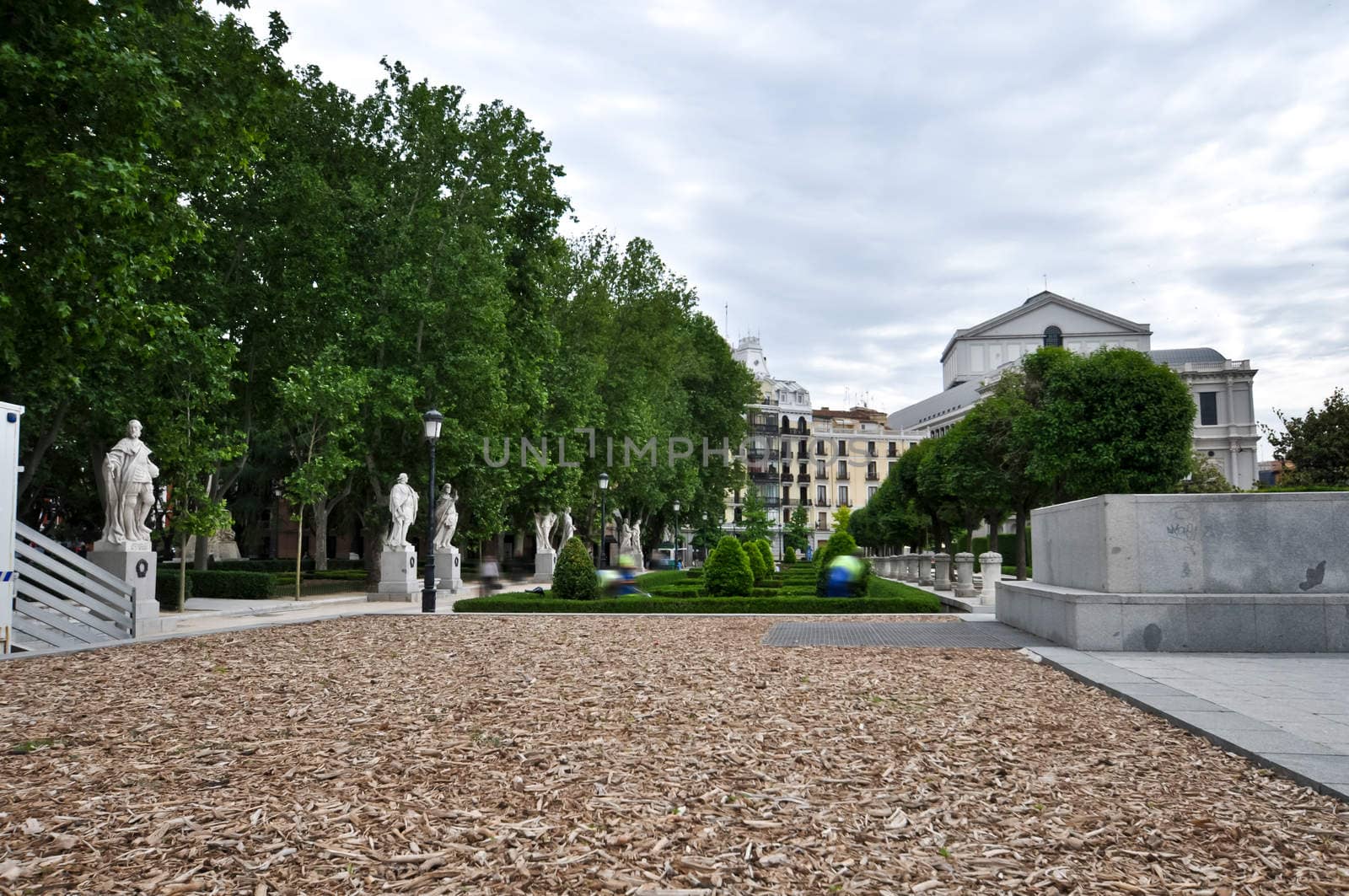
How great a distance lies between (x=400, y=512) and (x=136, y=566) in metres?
11.0

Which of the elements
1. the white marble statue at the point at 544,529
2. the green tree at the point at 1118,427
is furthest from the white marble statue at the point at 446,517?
the green tree at the point at 1118,427

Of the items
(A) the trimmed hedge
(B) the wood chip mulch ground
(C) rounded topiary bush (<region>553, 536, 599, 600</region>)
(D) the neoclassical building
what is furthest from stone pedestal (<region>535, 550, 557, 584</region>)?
(D) the neoclassical building

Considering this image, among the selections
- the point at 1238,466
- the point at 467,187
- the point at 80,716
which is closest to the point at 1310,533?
the point at 80,716

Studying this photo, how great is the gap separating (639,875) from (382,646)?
401 inches

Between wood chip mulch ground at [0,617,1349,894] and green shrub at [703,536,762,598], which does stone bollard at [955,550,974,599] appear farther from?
wood chip mulch ground at [0,617,1349,894]

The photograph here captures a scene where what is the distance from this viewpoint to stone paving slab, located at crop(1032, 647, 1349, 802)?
17.5 feet

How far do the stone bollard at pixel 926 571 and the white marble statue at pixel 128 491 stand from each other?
27.8 meters

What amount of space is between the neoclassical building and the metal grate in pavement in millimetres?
48311

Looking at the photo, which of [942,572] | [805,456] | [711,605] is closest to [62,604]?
[711,605]

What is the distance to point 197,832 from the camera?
4.26 m

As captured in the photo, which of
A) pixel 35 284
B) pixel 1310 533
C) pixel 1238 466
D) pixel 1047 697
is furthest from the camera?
pixel 1238 466

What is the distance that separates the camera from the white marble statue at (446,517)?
30031 mm

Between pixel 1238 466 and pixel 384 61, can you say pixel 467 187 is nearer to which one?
pixel 384 61

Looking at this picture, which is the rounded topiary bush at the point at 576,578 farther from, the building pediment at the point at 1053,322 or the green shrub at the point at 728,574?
the building pediment at the point at 1053,322
